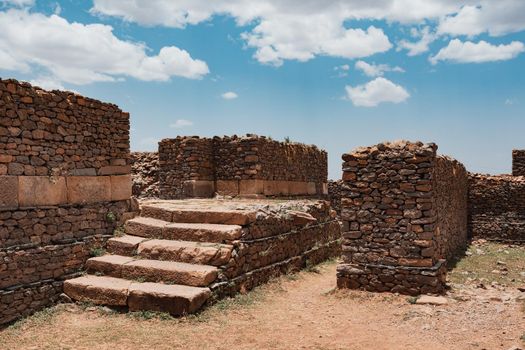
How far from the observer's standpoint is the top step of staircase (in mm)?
9570

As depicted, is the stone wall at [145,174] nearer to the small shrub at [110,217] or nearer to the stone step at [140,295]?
the small shrub at [110,217]

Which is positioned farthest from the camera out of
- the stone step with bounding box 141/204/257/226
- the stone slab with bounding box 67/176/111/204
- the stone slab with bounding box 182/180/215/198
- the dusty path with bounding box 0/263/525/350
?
the stone slab with bounding box 182/180/215/198

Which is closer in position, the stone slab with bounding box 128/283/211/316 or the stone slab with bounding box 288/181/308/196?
the stone slab with bounding box 128/283/211/316

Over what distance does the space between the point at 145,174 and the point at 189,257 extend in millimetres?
9663

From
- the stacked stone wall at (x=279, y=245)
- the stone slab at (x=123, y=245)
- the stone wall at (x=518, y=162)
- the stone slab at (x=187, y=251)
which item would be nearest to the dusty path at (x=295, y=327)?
the stacked stone wall at (x=279, y=245)

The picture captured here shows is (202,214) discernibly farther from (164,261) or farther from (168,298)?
(168,298)

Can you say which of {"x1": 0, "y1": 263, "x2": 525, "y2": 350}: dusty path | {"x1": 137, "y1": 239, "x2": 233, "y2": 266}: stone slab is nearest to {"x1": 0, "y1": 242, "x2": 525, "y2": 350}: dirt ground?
{"x1": 0, "y1": 263, "x2": 525, "y2": 350}: dusty path

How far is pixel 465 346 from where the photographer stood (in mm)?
6387

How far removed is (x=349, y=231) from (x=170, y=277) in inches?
152

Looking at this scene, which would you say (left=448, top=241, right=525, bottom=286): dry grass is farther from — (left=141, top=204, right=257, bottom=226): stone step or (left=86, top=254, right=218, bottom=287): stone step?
(left=86, top=254, right=218, bottom=287): stone step

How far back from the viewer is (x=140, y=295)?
24.9ft

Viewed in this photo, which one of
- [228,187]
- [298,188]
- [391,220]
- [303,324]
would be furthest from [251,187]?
[303,324]

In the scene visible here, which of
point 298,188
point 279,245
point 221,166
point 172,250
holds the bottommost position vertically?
point 279,245

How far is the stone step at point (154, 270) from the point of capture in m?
8.04
